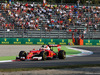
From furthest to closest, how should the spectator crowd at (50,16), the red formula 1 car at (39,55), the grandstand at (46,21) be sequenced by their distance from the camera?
1. the spectator crowd at (50,16)
2. the grandstand at (46,21)
3. the red formula 1 car at (39,55)

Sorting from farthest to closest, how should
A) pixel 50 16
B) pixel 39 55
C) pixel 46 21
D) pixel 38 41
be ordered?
pixel 50 16 < pixel 46 21 < pixel 38 41 < pixel 39 55

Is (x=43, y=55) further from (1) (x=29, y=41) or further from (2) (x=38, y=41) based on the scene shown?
(1) (x=29, y=41)

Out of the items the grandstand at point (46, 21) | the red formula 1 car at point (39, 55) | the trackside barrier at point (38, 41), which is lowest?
the trackside barrier at point (38, 41)

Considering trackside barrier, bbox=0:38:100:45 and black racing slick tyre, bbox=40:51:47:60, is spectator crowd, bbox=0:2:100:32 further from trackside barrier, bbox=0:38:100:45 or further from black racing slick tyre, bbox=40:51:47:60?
black racing slick tyre, bbox=40:51:47:60

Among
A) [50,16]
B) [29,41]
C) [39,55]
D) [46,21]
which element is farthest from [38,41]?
[39,55]

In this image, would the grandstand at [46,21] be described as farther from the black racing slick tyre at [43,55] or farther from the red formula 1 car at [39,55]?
the black racing slick tyre at [43,55]

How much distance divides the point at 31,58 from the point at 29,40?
23274mm

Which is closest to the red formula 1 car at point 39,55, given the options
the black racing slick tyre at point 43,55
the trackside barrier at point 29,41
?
the black racing slick tyre at point 43,55

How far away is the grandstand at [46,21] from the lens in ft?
131

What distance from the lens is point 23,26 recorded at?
39719 mm

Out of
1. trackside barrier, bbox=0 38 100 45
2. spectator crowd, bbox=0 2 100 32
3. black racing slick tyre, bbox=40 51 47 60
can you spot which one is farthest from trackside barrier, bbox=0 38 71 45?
black racing slick tyre, bbox=40 51 47 60

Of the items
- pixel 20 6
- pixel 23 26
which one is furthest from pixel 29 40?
pixel 20 6

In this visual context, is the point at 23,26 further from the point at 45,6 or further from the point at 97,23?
the point at 97,23

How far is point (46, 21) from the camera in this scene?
4131 centimetres
